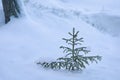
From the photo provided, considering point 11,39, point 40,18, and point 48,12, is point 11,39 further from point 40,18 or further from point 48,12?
point 48,12

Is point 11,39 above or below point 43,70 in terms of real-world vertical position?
above

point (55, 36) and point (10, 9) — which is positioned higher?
point (10, 9)

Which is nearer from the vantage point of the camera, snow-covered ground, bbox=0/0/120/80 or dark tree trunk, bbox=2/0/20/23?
snow-covered ground, bbox=0/0/120/80

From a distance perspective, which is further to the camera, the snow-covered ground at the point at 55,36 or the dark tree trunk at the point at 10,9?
the dark tree trunk at the point at 10,9

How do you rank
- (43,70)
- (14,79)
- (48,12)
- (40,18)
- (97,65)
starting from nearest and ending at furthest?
(14,79)
(43,70)
(97,65)
(40,18)
(48,12)

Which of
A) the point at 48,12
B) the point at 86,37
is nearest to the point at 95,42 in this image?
the point at 86,37

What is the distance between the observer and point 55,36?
5.29m

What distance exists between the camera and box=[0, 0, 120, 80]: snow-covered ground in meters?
3.66

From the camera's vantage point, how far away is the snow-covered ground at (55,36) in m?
3.66

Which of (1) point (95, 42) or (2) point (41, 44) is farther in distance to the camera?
(1) point (95, 42)

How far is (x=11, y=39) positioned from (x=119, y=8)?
3667 millimetres

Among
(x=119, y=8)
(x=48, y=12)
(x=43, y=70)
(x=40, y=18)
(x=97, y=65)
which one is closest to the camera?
(x=43, y=70)

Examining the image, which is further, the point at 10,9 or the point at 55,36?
the point at 10,9

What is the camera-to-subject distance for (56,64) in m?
3.72
